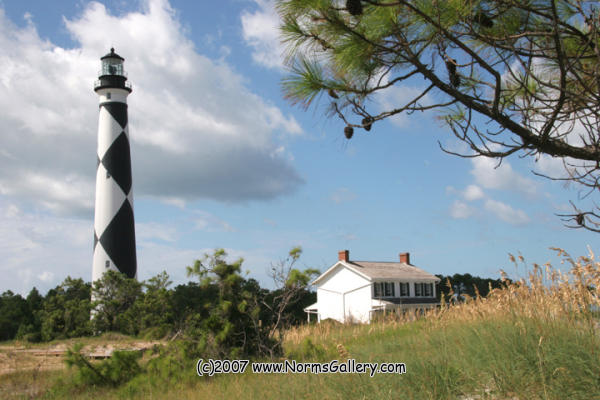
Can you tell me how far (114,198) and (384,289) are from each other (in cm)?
1687

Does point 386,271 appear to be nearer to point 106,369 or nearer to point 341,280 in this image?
point 341,280

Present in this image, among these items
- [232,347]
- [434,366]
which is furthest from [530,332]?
[232,347]

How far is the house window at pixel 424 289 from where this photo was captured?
32.5 meters

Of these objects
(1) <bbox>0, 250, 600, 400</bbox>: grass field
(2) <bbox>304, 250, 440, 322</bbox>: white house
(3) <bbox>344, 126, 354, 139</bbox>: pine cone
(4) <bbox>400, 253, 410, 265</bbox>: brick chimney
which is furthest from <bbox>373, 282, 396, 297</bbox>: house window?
(3) <bbox>344, 126, 354, 139</bbox>: pine cone

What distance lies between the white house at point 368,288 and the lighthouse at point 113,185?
13.1 metres

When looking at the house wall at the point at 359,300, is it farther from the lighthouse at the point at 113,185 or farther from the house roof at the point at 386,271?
the lighthouse at the point at 113,185

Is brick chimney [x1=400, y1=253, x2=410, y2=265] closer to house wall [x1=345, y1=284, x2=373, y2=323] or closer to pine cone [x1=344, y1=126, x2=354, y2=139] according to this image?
house wall [x1=345, y1=284, x2=373, y2=323]

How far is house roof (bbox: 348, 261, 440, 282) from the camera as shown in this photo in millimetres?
30469

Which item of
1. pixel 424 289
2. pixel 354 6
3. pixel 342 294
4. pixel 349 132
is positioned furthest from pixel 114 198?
pixel 424 289

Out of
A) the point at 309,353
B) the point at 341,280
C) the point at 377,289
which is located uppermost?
the point at 341,280

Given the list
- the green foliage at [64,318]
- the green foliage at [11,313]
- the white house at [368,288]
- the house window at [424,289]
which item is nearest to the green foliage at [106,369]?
the green foliage at [64,318]

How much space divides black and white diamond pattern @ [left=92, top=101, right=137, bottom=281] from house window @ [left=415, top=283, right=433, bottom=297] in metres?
18.3

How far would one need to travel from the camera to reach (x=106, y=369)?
8.70 m

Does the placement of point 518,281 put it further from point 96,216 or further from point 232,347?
point 96,216
